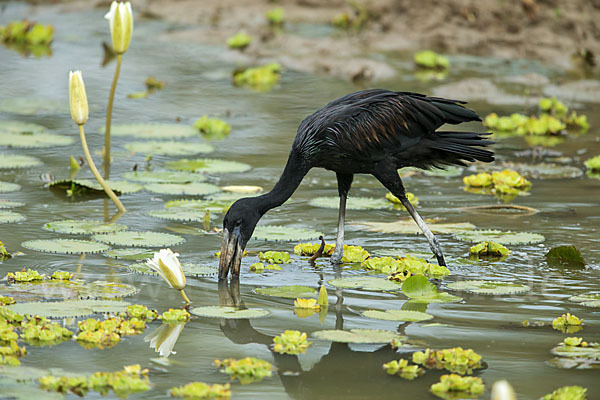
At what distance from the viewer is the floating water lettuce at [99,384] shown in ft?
14.5

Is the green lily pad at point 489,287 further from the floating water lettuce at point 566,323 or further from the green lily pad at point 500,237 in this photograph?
the green lily pad at point 500,237

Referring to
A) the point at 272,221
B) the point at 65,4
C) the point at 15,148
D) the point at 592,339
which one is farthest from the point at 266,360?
the point at 65,4

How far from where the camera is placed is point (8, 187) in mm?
8547

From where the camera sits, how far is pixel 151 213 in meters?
7.95

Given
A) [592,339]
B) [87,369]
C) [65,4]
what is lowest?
[87,369]

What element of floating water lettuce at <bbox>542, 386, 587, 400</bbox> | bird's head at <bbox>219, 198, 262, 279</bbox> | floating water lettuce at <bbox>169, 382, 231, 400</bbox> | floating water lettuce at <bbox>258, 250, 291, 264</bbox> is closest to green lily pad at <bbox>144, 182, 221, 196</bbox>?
floating water lettuce at <bbox>258, 250, 291, 264</bbox>

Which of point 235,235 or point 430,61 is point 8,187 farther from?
point 430,61

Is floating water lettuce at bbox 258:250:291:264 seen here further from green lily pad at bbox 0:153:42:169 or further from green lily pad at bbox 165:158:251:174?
green lily pad at bbox 0:153:42:169

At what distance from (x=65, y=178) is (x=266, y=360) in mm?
4796

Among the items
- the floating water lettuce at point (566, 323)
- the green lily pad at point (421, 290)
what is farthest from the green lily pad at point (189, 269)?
the floating water lettuce at point (566, 323)

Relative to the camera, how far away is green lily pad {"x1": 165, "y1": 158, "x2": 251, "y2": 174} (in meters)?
9.43

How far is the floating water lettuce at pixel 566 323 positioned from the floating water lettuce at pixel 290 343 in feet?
4.83

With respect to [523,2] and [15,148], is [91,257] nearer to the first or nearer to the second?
[15,148]

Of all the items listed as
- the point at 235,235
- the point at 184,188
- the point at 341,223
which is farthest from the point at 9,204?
the point at 341,223
